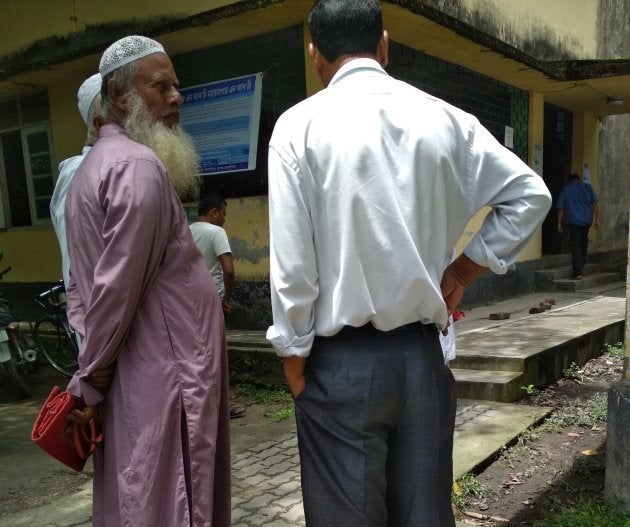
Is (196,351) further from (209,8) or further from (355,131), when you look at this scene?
(209,8)

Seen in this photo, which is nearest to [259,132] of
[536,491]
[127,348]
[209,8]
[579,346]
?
[209,8]

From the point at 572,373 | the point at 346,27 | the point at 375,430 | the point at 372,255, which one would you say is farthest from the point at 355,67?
the point at 572,373

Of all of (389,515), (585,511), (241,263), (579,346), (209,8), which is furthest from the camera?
(241,263)

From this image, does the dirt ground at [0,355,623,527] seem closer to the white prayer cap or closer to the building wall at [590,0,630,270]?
the white prayer cap

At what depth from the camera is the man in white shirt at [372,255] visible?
4.69ft

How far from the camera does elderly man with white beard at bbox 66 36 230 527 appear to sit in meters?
1.59

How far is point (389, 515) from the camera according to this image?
1571mm

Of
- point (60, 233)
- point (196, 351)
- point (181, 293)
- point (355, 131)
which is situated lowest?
point (196, 351)

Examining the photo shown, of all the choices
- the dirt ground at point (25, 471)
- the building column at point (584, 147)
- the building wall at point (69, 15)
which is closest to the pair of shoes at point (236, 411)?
the dirt ground at point (25, 471)

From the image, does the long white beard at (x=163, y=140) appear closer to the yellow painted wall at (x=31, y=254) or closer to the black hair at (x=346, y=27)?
the black hair at (x=346, y=27)

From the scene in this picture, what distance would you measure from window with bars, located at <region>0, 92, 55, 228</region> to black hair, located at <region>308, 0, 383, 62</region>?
7.60m

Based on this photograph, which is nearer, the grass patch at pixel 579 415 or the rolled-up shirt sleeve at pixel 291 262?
the rolled-up shirt sleeve at pixel 291 262

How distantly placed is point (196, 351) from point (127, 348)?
0.64 ft

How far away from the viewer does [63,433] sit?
171 centimetres
